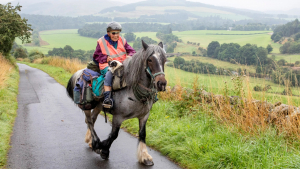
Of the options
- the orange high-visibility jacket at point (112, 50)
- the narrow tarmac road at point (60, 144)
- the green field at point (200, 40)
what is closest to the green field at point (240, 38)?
the green field at point (200, 40)

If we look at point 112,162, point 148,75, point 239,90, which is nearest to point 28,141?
point 112,162

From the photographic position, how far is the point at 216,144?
4.22 meters

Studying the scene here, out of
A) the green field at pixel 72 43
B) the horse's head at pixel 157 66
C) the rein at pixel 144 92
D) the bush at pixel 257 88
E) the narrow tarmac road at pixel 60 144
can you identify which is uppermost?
the green field at pixel 72 43

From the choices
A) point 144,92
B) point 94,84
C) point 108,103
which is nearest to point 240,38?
point 94,84

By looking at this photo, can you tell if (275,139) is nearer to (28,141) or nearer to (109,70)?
(109,70)

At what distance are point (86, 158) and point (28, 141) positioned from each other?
1666mm

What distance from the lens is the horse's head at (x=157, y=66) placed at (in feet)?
9.66

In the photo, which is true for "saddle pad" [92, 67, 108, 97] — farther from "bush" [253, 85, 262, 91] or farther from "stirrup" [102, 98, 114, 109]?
"bush" [253, 85, 262, 91]

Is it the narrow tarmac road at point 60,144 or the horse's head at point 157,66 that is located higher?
the horse's head at point 157,66

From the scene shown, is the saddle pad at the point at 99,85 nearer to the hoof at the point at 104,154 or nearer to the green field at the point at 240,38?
the hoof at the point at 104,154

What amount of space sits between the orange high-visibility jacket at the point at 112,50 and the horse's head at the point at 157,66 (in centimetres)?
87

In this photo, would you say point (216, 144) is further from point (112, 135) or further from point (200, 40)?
point (200, 40)

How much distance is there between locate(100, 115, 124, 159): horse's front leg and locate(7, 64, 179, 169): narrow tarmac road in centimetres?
16

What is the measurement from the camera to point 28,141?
4977mm
